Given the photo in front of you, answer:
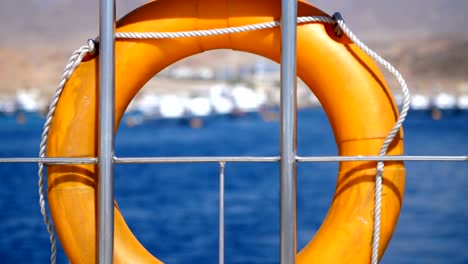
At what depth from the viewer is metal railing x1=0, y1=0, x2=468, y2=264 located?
5.23ft

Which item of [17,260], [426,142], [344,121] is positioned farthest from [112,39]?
[426,142]

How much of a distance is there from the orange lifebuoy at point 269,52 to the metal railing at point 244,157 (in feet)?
0.25

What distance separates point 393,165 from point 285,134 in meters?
0.29

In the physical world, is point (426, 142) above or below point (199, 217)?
above

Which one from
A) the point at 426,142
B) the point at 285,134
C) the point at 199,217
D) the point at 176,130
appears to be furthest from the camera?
the point at 176,130

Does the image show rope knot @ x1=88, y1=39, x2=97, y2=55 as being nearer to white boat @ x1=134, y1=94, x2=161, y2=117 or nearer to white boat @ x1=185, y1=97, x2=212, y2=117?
white boat @ x1=134, y1=94, x2=161, y2=117

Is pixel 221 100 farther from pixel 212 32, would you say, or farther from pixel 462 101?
pixel 212 32

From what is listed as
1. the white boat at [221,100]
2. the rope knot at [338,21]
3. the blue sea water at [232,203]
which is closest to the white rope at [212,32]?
the rope knot at [338,21]

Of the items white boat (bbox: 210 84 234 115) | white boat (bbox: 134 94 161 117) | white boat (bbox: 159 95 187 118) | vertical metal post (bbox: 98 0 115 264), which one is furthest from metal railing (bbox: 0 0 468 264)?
white boat (bbox: 210 84 234 115)

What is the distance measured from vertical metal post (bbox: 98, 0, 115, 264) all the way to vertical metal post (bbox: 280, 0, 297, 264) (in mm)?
367

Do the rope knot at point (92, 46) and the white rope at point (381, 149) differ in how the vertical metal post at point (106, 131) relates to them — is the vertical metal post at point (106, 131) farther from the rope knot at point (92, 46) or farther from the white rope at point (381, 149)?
the white rope at point (381, 149)

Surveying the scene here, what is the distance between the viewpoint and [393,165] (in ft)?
5.67

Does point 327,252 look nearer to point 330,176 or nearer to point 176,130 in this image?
point 330,176

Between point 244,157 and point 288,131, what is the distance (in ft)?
0.38
